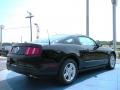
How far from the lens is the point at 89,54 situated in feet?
22.9

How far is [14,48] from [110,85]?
270 centimetres

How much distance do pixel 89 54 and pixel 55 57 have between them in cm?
164

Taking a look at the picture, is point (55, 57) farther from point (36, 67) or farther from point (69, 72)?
point (69, 72)

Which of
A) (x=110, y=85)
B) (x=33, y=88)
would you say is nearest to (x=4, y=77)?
(x=33, y=88)

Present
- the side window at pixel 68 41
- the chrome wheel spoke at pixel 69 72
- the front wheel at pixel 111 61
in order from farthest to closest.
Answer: the front wheel at pixel 111 61, the side window at pixel 68 41, the chrome wheel spoke at pixel 69 72

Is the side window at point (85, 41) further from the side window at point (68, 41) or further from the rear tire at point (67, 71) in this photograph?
the rear tire at point (67, 71)

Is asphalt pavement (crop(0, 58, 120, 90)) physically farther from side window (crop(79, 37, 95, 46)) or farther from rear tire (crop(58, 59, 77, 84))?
side window (crop(79, 37, 95, 46))

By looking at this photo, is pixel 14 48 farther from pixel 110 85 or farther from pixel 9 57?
pixel 110 85

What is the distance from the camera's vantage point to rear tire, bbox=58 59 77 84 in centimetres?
585

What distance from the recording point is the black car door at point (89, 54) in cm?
671

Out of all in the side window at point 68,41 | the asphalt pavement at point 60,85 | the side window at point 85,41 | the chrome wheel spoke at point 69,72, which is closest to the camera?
the asphalt pavement at point 60,85

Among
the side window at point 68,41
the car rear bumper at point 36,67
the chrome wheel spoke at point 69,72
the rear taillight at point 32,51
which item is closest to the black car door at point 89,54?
the side window at point 68,41

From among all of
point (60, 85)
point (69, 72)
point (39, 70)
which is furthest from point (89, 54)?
point (39, 70)

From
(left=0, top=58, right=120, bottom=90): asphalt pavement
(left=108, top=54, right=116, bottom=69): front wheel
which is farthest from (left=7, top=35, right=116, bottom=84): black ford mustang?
(left=108, top=54, right=116, bottom=69): front wheel
